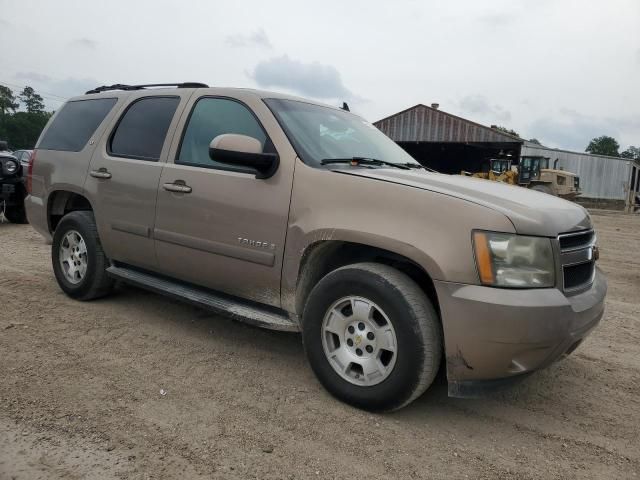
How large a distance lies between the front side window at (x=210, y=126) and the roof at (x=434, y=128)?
1083 inches

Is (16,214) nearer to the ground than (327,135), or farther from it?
nearer to the ground

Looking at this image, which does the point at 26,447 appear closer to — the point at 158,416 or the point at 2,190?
the point at 158,416

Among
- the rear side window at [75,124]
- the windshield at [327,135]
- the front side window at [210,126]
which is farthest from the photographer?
the rear side window at [75,124]

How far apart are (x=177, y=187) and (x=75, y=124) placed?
1841mm

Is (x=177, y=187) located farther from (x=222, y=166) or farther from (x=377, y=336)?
(x=377, y=336)

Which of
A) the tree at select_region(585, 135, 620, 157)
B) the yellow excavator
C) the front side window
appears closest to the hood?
the front side window

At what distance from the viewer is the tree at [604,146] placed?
9288cm

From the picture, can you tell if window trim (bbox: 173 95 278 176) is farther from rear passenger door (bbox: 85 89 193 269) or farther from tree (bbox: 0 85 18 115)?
tree (bbox: 0 85 18 115)

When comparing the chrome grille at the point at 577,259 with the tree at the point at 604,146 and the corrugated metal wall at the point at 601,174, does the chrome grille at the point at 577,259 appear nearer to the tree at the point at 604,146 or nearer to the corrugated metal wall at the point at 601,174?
the corrugated metal wall at the point at 601,174

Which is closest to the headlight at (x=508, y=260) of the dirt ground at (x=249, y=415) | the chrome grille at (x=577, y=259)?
the chrome grille at (x=577, y=259)

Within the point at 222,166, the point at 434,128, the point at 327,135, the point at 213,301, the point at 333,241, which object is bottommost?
the point at 213,301

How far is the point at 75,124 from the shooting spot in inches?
189

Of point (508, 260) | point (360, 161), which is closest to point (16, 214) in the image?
point (360, 161)

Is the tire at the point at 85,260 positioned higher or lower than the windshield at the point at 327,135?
lower
